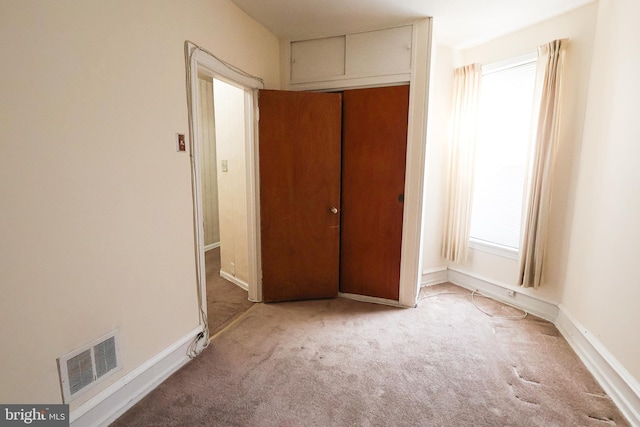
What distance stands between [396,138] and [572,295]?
1886 mm

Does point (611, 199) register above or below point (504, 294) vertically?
above

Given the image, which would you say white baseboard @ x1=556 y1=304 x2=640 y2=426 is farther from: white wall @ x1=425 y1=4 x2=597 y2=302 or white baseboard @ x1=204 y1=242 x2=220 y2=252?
white baseboard @ x1=204 y1=242 x2=220 y2=252

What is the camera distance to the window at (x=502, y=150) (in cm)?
263

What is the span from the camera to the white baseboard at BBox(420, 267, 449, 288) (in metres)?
3.25

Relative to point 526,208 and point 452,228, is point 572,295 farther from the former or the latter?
point 452,228

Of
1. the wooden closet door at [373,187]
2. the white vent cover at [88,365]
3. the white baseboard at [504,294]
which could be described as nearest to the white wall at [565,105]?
the white baseboard at [504,294]

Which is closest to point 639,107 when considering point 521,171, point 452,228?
point 521,171

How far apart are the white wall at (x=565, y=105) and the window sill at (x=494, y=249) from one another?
8 cm

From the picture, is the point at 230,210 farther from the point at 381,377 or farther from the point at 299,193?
the point at 381,377

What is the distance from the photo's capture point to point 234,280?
10.9ft

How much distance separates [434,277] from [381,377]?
178 cm

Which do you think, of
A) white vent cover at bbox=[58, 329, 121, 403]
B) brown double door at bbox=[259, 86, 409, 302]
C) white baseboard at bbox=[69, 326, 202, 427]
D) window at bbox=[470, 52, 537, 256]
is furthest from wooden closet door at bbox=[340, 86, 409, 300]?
white vent cover at bbox=[58, 329, 121, 403]

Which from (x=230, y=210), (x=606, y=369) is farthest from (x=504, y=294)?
(x=230, y=210)

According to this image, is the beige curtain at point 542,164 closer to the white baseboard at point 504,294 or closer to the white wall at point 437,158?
the white baseboard at point 504,294
